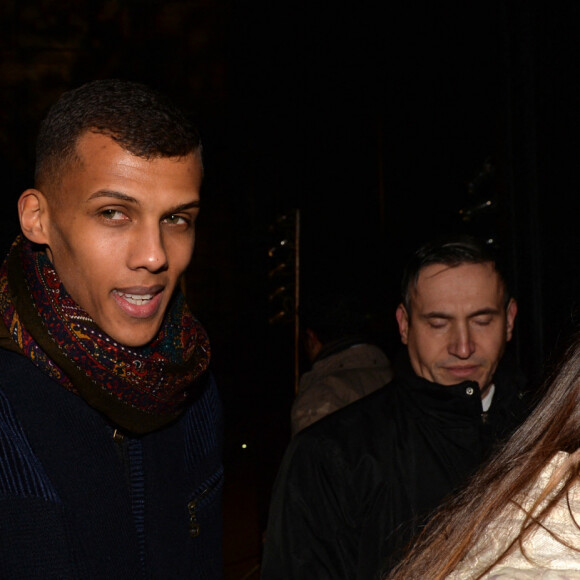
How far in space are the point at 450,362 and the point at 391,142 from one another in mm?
3329

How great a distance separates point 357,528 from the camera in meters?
2.21

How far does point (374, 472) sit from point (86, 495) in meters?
0.97

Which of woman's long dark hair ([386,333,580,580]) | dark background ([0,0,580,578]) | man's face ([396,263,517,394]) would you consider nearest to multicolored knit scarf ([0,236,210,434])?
woman's long dark hair ([386,333,580,580])

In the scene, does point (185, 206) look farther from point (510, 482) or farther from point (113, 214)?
point (510, 482)

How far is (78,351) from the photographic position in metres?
1.59

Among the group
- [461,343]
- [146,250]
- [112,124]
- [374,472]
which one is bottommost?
[374,472]

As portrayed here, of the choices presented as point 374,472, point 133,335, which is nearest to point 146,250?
point 133,335

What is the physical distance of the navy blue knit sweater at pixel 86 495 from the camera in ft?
4.70

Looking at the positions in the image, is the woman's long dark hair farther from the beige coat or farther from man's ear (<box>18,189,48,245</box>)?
the beige coat

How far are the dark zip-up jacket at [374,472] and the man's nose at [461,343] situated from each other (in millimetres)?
116

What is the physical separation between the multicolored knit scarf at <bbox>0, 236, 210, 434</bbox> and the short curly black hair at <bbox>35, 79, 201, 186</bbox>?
20 centimetres

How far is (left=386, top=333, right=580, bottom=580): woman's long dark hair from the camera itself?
0.94 metres

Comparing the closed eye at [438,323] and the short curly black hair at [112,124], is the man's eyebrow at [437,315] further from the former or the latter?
the short curly black hair at [112,124]

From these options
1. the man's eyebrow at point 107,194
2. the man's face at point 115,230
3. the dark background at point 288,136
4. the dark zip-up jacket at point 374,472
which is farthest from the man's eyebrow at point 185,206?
the dark background at point 288,136
